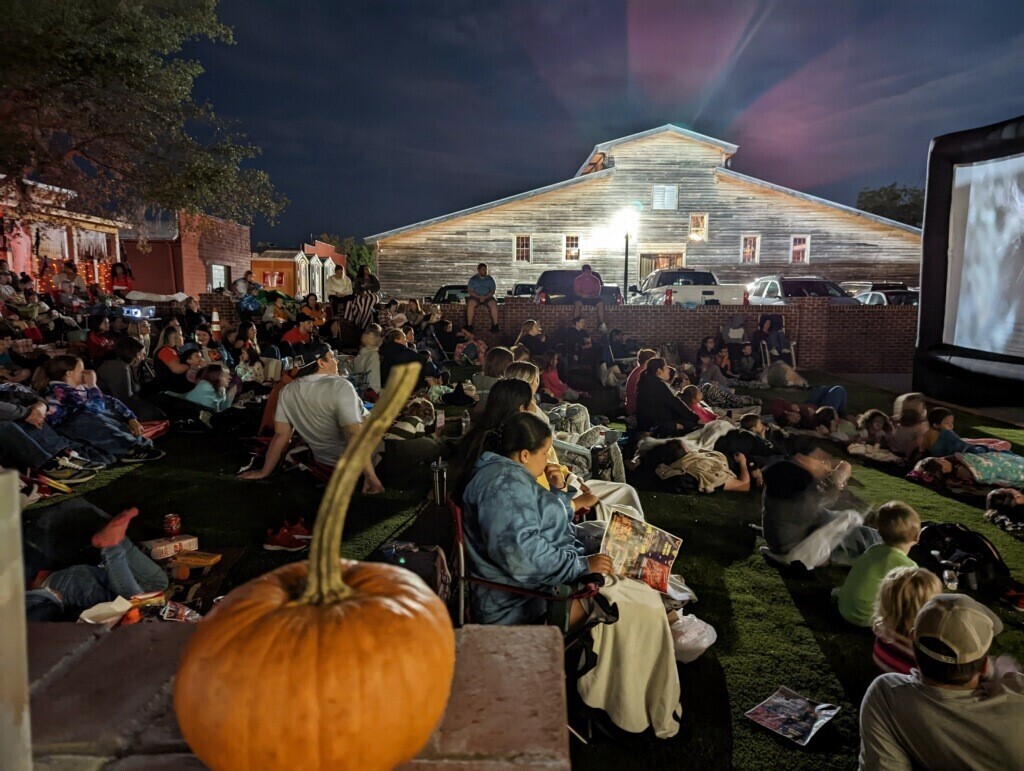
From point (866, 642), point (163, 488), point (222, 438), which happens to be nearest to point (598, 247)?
point (222, 438)

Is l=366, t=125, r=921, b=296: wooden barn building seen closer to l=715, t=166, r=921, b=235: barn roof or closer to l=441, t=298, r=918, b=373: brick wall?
l=715, t=166, r=921, b=235: barn roof

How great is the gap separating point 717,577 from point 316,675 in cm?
457

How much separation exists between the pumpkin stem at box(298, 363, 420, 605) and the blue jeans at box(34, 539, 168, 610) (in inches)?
126

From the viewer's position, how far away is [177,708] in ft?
3.54

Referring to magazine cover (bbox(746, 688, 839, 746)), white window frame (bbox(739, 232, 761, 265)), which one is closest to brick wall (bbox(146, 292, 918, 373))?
white window frame (bbox(739, 232, 761, 265))

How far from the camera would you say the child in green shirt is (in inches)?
159

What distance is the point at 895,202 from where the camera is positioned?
197 ft

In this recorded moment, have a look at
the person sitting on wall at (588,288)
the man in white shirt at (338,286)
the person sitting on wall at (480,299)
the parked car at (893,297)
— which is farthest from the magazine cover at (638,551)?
the parked car at (893,297)

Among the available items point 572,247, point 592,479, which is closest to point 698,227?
point 572,247

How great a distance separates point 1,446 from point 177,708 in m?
7.29

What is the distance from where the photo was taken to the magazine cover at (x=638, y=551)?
12.2ft

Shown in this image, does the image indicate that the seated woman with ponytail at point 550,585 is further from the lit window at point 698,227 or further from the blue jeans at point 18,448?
the lit window at point 698,227

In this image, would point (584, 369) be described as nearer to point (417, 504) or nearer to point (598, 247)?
point (417, 504)

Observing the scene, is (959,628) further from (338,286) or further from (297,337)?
(338,286)
